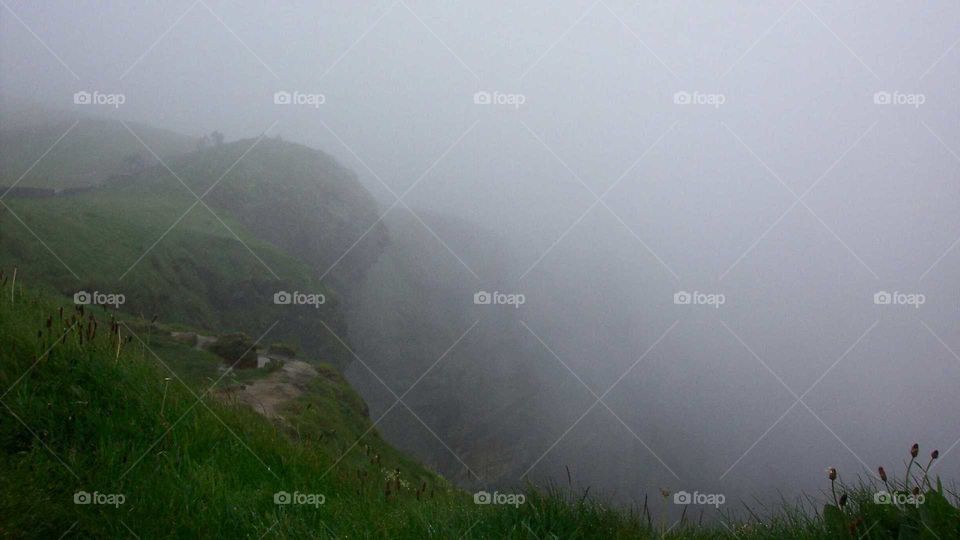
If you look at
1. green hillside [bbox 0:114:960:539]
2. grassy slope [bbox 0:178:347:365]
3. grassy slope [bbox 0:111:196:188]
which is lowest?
green hillside [bbox 0:114:960:539]

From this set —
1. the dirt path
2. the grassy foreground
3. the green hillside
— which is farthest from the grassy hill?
the grassy foreground

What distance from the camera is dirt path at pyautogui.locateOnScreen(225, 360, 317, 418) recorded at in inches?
308

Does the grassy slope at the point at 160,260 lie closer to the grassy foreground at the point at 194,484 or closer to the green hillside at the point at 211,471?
the green hillside at the point at 211,471

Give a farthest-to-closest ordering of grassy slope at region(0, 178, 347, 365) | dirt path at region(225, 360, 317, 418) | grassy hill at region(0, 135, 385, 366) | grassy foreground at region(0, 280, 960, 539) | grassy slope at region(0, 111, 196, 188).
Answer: grassy slope at region(0, 111, 196, 188)
grassy hill at region(0, 135, 385, 366)
grassy slope at region(0, 178, 347, 365)
dirt path at region(225, 360, 317, 418)
grassy foreground at region(0, 280, 960, 539)

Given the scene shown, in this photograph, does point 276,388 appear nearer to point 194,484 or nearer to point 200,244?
point 194,484

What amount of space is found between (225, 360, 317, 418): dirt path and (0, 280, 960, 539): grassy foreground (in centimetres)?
154

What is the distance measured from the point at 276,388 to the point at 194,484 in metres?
5.25

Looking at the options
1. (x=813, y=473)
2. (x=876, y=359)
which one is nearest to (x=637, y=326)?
(x=813, y=473)

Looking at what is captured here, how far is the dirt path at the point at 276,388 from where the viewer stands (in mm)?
7812

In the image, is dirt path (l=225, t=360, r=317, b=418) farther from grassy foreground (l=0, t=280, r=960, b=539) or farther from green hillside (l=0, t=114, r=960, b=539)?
grassy foreground (l=0, t=280, r=960, b=539)

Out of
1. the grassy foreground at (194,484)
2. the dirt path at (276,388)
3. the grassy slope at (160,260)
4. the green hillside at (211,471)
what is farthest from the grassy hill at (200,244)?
the grassy foreground at (194,484)

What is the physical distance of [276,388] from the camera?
9406mm

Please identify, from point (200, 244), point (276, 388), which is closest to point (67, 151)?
point (200, 244)

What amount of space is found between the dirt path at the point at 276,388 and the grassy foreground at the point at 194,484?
5.04 ft
